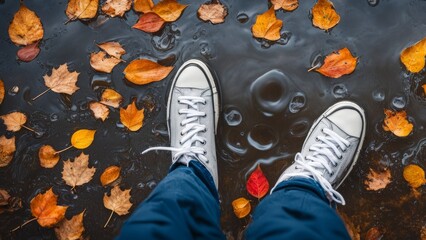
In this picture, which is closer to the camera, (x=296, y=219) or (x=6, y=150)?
(x=296, y=219)

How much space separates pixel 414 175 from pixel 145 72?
1274 mm

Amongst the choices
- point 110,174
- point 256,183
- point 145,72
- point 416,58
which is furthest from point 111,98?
point 416,58

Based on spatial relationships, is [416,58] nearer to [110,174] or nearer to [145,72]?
[145,72]

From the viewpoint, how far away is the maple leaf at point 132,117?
63.3 inches

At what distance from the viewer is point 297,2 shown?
1.56m

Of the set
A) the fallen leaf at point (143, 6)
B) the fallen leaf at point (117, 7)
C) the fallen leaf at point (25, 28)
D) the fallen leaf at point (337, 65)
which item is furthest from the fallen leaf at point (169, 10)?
the fallen leaf at point (337, 65)

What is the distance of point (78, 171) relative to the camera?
163 centimetres

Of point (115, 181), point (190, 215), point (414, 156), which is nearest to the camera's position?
point (190, 215)

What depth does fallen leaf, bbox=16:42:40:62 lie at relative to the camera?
165 cm

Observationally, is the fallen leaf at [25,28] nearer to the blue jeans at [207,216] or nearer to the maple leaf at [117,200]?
the maple leaf at [117,200]

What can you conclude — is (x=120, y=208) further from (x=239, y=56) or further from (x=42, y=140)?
(x=239, y=56)

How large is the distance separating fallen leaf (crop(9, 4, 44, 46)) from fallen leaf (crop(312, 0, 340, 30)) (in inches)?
50.0

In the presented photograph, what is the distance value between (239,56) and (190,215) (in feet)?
2.59

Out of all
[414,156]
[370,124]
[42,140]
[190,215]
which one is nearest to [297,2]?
[370,124]
